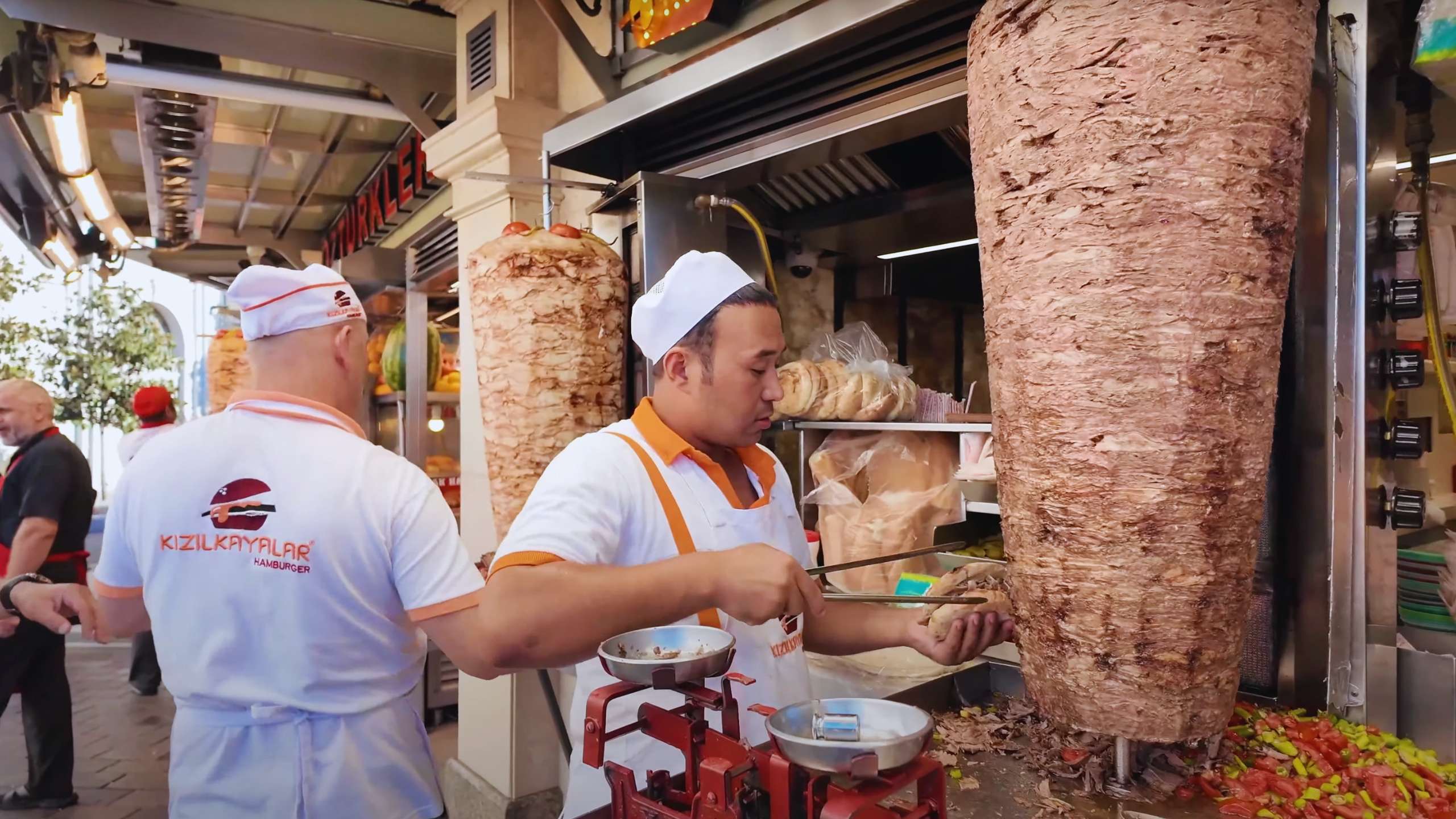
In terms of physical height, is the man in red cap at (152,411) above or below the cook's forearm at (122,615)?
above

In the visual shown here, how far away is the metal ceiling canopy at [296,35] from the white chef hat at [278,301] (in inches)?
94.6

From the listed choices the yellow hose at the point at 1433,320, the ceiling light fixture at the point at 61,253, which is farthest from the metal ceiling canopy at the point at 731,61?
the ceiling light fixture at the point at 61,253

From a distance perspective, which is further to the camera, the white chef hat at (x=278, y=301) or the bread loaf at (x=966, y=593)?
the white chef hat at (x=278, y=301)

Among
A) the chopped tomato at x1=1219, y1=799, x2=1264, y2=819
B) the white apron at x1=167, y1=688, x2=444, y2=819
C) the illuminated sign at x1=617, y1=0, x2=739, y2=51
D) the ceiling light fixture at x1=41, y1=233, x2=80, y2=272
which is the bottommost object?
the white apron at x1=167, y1=688, x2=444, y2=819

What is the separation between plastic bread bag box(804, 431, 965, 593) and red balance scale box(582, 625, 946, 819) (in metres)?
1.53

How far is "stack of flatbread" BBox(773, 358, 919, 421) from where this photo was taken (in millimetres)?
2779

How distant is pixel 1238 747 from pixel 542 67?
339 centimetres

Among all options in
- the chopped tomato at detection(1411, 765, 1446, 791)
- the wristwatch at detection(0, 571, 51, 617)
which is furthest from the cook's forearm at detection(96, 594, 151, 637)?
the chopped tomato at detection(1411, 765, 1446, 791)

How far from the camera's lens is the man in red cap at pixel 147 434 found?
5.88 m

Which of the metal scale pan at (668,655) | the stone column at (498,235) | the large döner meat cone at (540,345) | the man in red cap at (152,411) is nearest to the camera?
the metal scale pan at (668,655)

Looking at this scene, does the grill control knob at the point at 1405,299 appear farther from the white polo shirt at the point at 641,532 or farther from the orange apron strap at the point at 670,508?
the orange apron strap at the point at 670,508

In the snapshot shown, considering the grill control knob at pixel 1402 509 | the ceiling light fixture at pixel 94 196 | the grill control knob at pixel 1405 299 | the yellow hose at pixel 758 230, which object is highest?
the ceiling light fixture at pixel 94 196

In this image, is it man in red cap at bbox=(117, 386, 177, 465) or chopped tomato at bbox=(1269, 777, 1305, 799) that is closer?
chopped tomato at bbox=(1269, 777, 1305, 799)

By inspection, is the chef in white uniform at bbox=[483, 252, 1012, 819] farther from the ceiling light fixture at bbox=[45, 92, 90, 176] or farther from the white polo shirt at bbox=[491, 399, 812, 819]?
the ceiling light fixture at bbox=[45, 92, 90, 176]
